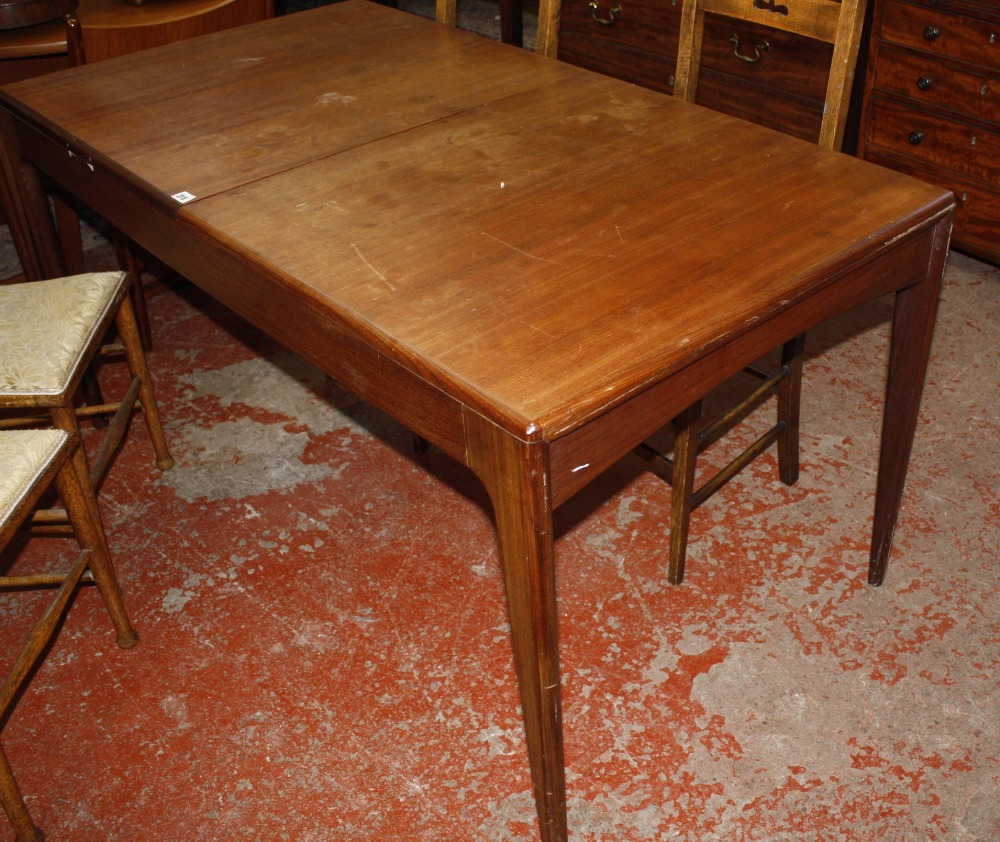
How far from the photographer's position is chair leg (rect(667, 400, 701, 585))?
2092mm

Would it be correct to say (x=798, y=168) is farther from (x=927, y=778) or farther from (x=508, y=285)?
(x=927, y=778)

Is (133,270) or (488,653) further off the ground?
(133,270)

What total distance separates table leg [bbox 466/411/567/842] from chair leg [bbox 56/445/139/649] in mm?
957

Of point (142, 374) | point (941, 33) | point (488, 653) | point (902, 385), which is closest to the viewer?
point (902, 385)

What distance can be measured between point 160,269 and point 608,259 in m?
2.07

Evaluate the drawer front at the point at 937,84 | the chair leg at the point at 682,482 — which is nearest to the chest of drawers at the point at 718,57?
the drawer front at the point at 937,84

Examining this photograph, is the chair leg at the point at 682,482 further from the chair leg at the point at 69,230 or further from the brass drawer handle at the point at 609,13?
the brass drawer handle at the point at 609,13

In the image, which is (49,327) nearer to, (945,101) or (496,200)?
(496,200)

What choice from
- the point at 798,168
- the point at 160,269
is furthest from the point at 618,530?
the point at 160,269

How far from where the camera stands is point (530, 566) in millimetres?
1405

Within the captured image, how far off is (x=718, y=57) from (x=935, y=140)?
36.2 inches

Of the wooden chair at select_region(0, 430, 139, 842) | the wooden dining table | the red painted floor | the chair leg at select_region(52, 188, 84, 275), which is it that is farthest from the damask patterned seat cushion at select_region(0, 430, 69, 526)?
the chair leg at select_region(52, 188, 84, 275)

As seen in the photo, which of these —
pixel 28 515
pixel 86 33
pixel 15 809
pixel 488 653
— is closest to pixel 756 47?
pixel 86 33

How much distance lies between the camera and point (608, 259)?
63.9 inches
